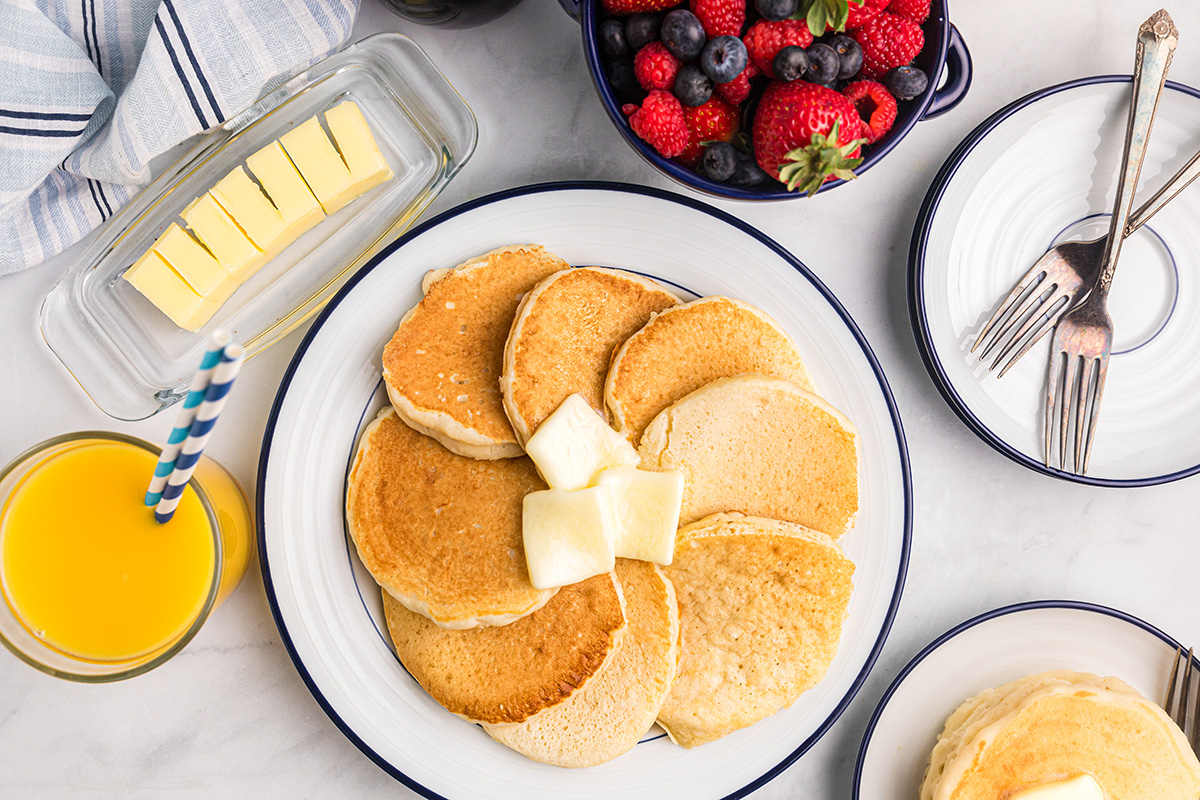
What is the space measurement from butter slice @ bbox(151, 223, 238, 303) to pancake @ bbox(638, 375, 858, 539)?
853 mm

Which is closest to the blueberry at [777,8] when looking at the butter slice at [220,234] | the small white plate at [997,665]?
the butter slice at [220,234]

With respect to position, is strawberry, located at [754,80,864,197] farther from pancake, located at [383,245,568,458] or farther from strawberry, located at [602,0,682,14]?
pancake, located at [383,245,568,458]

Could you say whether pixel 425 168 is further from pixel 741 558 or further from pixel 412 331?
pixel 741 558

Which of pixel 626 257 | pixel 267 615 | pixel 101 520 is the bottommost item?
pixel 267 615

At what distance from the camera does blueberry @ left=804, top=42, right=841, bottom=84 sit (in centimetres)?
121

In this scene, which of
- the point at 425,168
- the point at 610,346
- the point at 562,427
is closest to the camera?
the point at 562,427

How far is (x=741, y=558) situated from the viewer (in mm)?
1455

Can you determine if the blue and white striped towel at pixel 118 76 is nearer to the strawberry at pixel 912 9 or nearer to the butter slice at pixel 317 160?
the butter slice at pixel 317 160

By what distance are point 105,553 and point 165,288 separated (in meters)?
0.48

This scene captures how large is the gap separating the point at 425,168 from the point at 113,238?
618 mm

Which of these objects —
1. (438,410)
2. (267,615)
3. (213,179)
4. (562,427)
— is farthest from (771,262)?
(267,615)

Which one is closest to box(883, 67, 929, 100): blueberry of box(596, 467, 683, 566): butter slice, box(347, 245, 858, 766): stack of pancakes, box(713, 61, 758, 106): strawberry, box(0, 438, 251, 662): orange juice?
box(713, 61, 758, 106): strawberry

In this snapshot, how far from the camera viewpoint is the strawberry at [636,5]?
1267 mm

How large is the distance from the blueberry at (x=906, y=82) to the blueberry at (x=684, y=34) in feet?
1.04
